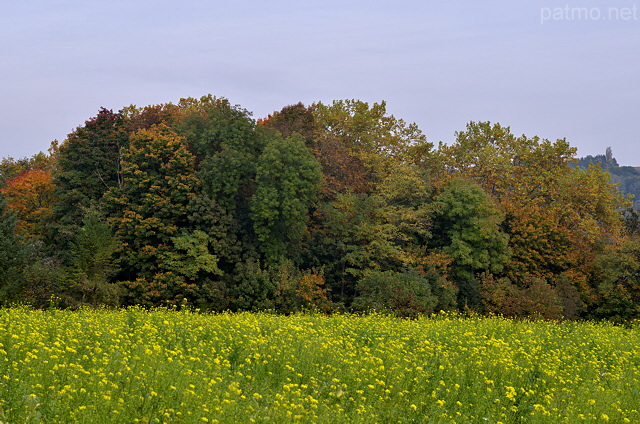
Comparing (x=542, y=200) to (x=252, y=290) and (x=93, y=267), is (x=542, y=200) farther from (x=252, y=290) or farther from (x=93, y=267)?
(x=93, y=267)

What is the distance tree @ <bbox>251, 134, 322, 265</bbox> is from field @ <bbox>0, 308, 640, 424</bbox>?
69.6 ft

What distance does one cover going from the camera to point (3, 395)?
5805 millimetres

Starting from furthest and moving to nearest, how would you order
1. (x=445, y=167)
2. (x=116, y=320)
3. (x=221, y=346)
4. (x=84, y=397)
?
(x=445, y=167) → (x=116, y=320) → (x=221, y=346) → (x=84, y=397)

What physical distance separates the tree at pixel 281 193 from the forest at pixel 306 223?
0.10 m

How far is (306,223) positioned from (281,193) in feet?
13.9

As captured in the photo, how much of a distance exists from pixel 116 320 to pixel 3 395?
6421 mm

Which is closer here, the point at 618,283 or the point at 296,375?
the point at 296,375

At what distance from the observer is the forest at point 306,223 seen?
107 ft

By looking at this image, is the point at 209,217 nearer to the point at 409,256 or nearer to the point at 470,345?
the point at 409,256

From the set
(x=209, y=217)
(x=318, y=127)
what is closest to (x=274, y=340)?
(x=209, y=217)

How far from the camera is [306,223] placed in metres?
37.6

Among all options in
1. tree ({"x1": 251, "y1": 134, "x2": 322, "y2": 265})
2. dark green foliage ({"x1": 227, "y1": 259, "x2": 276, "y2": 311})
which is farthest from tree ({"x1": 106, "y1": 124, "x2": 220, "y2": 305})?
tree ({"x1": 251, "y1": 134, "x2": 322, "y2": 265})

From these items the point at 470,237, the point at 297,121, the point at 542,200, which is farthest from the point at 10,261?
the point at 542,200

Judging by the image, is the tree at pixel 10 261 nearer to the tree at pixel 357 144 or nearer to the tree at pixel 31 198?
the tree at pixel 31 198
